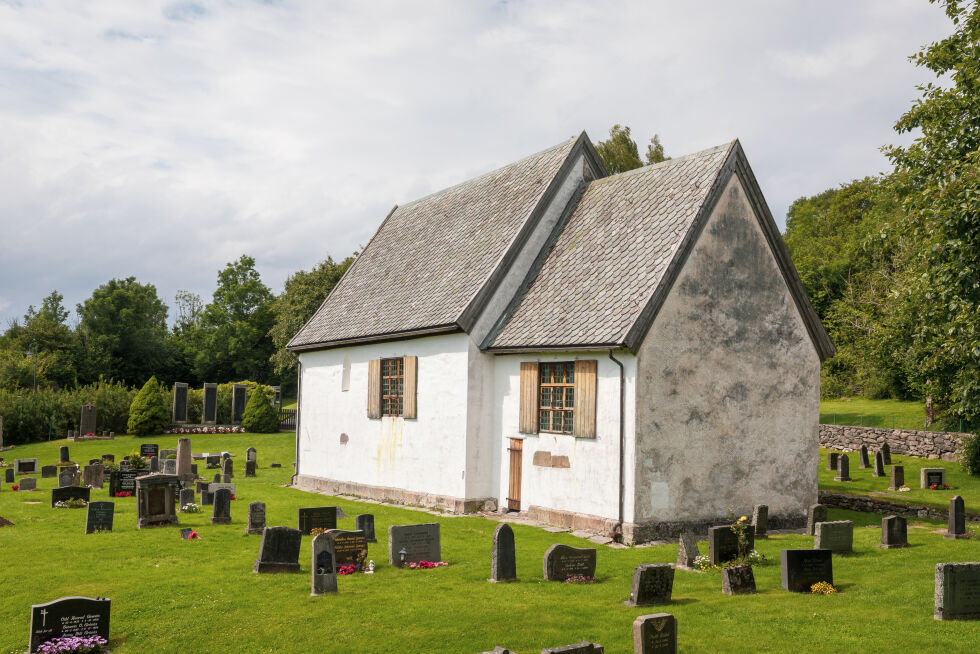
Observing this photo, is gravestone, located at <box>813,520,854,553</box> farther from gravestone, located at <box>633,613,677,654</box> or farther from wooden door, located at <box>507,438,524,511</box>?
gravestone, located at <box>633,613,677,654</box>

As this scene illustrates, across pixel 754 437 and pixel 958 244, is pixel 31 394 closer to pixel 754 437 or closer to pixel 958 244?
pixel 754 437

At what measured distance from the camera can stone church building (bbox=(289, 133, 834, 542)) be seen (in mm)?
16562

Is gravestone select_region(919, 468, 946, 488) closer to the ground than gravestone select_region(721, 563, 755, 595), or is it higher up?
higher up

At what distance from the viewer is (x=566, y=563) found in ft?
41.1

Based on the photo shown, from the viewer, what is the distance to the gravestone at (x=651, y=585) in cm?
1087

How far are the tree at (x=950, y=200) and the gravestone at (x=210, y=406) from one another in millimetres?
38065

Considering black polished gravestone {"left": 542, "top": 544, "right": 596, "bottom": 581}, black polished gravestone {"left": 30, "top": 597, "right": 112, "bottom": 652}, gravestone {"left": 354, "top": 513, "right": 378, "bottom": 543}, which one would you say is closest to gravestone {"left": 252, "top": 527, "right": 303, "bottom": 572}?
gravestone {"left": 354, "top": 513, "right": 378, "bottom": 543}

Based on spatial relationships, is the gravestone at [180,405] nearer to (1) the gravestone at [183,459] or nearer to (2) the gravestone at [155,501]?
(1) the gravestone at [183,459]

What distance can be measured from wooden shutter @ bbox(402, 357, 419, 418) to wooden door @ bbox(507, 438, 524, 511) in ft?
11.4

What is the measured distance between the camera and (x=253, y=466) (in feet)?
98.0

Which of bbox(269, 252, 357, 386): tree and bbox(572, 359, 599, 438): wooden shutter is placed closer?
bbox(572, 359, 599, 438): wooden shutter

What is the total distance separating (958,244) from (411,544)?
12.1m

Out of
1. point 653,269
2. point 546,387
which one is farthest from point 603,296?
point 546,387

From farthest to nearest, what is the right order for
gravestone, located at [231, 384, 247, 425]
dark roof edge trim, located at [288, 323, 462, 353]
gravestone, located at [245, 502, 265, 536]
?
gravestone, located at [231, 384, 247, 425]
dark roof edge trim, located at [288, 323, 462, 353]
gravestone, located at [245, 502, 265, 536]
